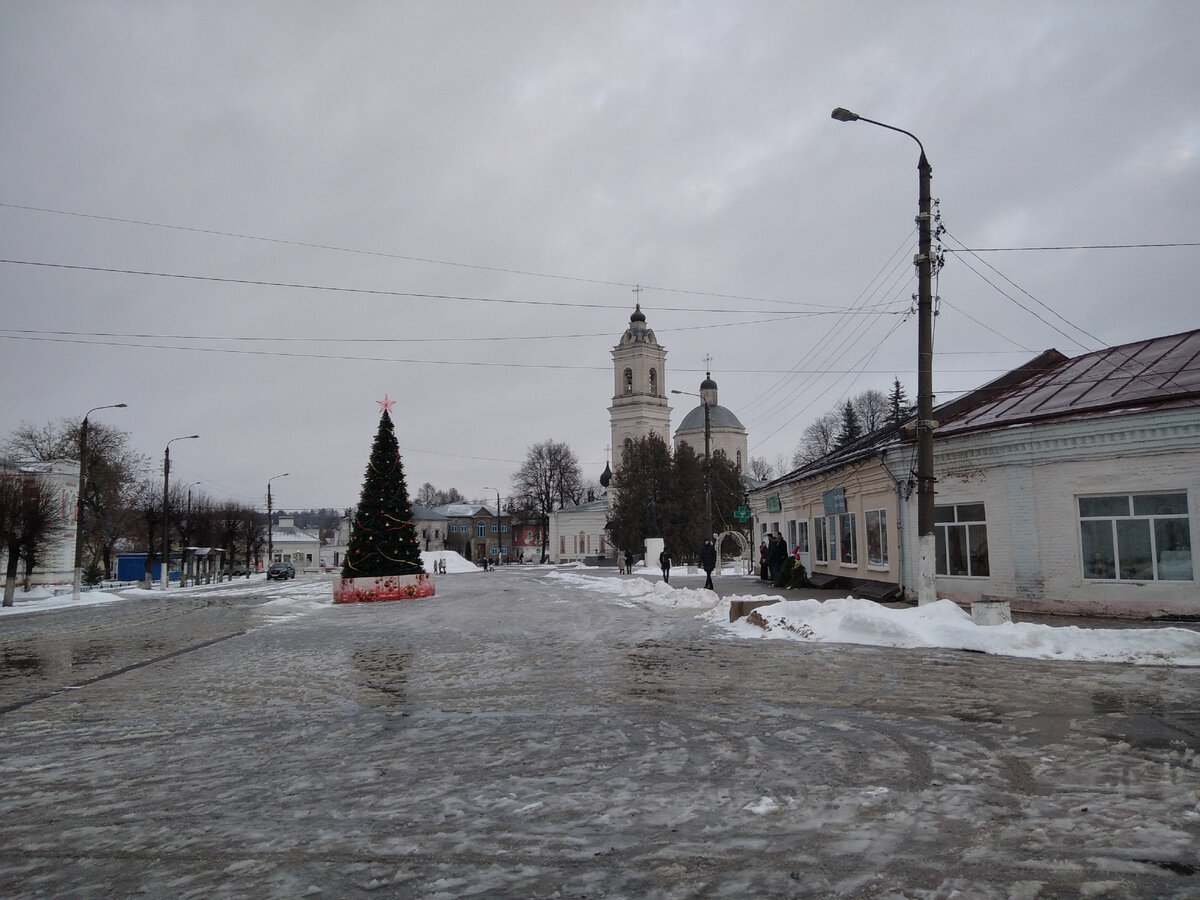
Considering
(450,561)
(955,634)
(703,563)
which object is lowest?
(955,634)

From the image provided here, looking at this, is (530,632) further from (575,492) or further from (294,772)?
(575,492)

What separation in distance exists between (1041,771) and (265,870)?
16.5 feet

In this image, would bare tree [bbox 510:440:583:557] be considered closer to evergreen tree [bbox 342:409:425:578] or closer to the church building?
the church building

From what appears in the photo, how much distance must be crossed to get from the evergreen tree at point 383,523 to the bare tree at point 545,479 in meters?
76.7

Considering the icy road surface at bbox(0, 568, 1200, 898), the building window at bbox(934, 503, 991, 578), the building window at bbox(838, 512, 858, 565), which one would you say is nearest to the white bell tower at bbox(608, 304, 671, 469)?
the building window at bbox(838, 512, 858, 565)

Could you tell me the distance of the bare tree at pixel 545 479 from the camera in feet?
358

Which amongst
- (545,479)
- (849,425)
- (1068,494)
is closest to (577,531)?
(545,479)

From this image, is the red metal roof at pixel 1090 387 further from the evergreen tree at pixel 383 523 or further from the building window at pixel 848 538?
the evergreen tree at pixel 383 523

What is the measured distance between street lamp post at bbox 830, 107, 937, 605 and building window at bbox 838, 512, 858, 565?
10.4 m

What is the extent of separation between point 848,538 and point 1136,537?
34.2 feet

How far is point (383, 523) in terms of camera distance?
30.6 m

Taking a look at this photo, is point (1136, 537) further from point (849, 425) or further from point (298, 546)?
point (298, 546)

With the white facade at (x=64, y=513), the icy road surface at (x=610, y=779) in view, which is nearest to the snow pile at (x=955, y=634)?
the icy road surface at (x=610, y=779)

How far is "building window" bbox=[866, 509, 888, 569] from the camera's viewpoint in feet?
76.6
